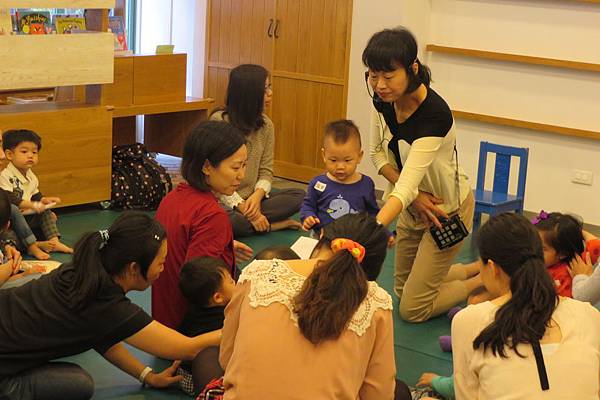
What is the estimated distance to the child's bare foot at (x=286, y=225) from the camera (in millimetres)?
5547

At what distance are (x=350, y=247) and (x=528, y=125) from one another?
4139 millimetres

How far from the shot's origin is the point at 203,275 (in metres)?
3.17

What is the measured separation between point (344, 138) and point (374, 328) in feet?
5.98

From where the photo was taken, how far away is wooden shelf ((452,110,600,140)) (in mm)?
5938

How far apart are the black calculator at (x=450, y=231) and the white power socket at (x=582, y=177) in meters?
2.44

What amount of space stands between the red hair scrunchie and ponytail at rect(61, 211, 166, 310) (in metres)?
0.71

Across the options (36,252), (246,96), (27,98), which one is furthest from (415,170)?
(27,98)

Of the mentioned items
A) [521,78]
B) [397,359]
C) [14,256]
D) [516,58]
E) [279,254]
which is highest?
[516,58]

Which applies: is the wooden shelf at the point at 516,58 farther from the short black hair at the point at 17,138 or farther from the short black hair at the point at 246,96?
the short black hair at the point at 17,138

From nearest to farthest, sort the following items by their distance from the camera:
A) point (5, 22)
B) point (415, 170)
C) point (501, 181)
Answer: point (415, 170), point (5, 22), point (501, 181)

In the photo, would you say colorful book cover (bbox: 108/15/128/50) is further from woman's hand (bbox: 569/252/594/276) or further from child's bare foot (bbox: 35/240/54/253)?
woman's hand (bbox: 569/252/594/276)

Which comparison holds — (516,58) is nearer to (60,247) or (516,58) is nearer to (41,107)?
(41,107)

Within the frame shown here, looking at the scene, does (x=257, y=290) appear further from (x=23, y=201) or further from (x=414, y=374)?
(x=23, y=201)

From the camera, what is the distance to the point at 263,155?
5.29 m
